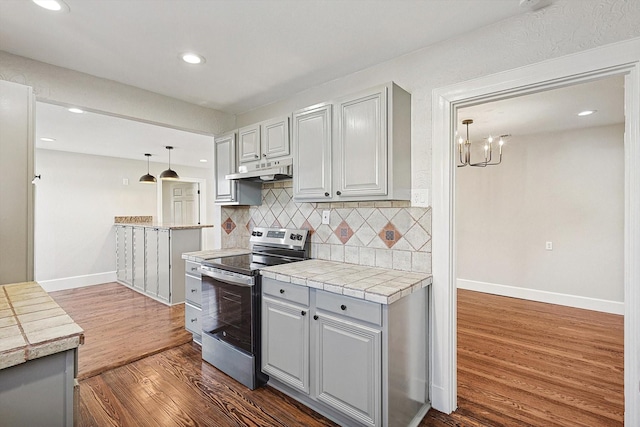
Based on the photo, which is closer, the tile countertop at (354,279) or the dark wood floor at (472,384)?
the tile countertop at (354,279)

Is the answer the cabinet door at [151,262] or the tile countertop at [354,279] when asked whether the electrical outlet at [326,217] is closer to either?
the tile countertop at [354,279]

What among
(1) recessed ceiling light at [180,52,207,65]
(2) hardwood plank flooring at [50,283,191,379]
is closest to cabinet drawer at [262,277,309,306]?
(2) hardwood plank flooring at [50,283,191,379]

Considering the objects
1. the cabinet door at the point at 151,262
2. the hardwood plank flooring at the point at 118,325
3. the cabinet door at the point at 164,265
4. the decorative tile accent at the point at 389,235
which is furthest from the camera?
the cabinet door at the point at 151,262

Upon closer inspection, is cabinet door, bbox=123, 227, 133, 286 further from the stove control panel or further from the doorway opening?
the doorway opening

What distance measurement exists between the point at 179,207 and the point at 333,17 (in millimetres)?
7055

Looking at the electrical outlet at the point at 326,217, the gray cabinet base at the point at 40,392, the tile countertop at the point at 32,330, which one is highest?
the electrical outlet at the point at 326,217

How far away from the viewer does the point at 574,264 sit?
4098 millimetres

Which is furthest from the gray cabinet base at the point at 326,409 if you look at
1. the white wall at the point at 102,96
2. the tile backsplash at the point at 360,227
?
the white wall at the point at 102,96

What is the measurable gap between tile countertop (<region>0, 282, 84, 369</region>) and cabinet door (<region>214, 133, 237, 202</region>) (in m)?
1.89

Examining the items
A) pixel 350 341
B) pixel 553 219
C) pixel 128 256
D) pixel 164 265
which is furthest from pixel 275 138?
pixel 128 256

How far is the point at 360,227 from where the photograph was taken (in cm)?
244

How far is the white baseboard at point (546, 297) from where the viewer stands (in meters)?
3.87

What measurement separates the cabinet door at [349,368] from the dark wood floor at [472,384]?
0.26 metres

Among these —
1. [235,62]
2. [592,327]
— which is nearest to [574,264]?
[592,327]
